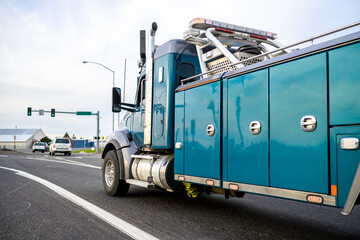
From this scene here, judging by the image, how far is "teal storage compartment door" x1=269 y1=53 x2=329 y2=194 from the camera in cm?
310

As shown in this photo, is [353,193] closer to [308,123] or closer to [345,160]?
[345,160]

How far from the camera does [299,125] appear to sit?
331 centimetres

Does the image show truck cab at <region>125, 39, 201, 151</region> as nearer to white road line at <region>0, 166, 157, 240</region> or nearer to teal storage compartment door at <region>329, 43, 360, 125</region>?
white road line at <region>0, 166, 157, 240</region>

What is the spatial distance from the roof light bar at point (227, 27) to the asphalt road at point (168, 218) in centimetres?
316

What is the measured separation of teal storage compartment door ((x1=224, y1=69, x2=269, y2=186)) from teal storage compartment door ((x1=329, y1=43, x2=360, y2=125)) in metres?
0.80

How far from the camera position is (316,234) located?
4363 mm

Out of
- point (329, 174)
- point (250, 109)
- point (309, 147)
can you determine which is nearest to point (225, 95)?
point (250, 109)

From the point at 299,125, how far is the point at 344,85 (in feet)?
1.90

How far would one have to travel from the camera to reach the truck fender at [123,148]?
672 cm

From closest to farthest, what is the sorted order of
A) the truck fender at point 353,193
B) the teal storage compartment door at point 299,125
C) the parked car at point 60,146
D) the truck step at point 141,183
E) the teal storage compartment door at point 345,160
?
the truck fender at point 353,193 < the teal storage compartment door at point 345,160 < the teal storage compartment door at point 299,125 < the truck step at point 141,183 < the parked car at point 60,146

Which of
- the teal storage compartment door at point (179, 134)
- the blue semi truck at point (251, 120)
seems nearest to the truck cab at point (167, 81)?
the blue semi truck at point (251, 120)

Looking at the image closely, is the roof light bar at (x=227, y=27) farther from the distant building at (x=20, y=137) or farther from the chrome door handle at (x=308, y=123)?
the distant building at (x=20, y=137)

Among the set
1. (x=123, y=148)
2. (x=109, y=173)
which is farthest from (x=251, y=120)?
(x=109, y=173)

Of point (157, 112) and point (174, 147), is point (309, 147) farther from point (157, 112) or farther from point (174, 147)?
point (157, 112)
